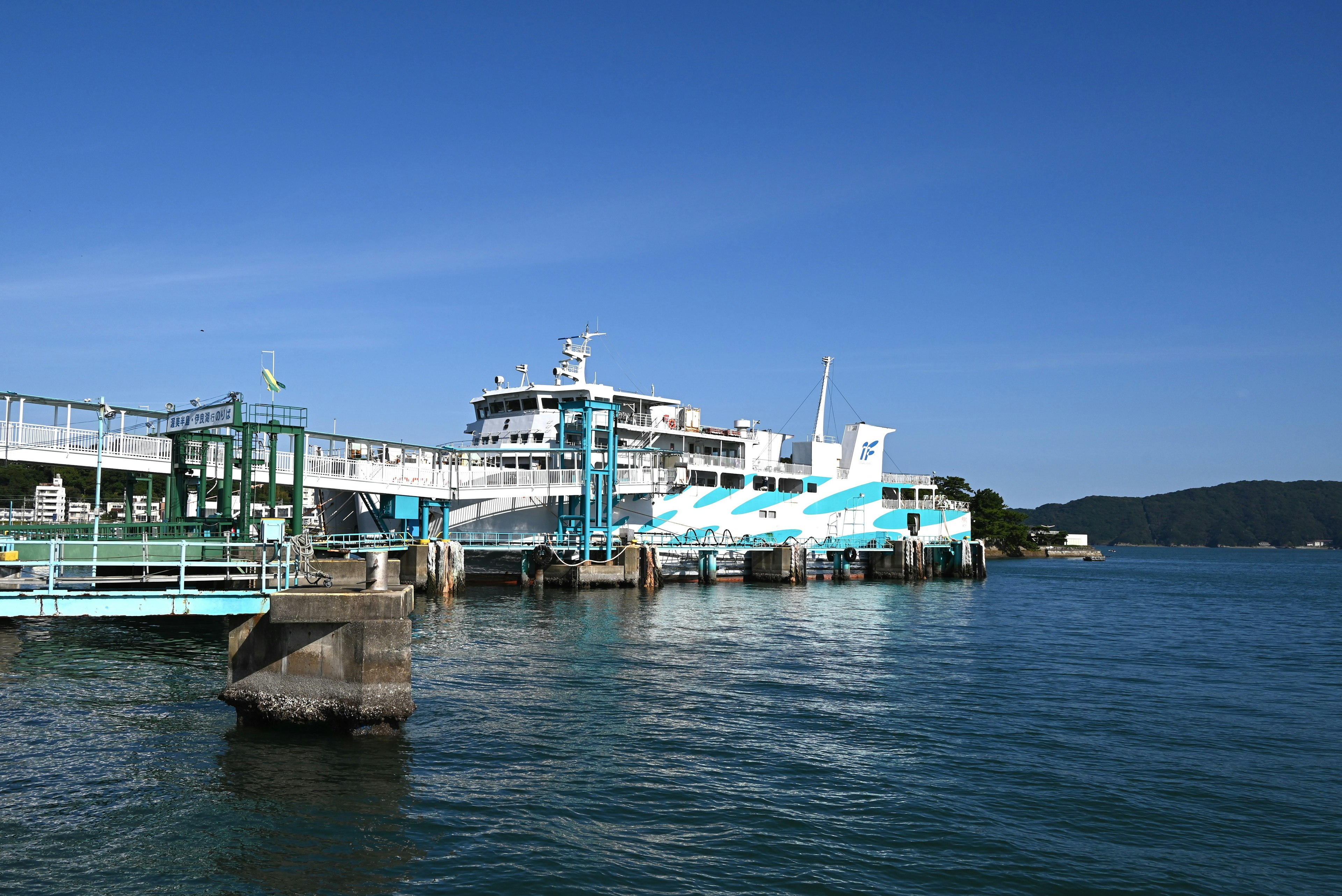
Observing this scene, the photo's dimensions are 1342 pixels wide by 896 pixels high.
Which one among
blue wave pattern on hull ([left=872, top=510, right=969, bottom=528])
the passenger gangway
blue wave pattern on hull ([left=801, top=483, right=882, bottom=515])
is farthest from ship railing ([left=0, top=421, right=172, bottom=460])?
blue wave pattern on hull ([left=872, top=510, right=969, bottom=528])

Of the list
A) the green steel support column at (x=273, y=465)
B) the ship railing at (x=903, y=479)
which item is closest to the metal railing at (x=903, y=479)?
the ship railing at (x=903, y=479)

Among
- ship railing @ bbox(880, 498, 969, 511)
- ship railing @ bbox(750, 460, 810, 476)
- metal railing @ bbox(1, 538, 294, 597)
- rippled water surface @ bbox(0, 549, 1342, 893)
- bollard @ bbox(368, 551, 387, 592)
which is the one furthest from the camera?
ship railing @ bbox(880, 498, 969, 511)

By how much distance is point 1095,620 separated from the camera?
37250mm

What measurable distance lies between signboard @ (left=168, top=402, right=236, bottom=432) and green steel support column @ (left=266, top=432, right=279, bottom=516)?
1.30 metres

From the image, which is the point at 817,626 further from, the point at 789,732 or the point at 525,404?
the point at 525,404

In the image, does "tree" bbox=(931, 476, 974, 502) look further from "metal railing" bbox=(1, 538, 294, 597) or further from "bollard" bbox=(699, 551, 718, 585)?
"metal railing" bbox=(1, 538, 294, 597)

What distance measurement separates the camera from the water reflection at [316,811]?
9.22 metres

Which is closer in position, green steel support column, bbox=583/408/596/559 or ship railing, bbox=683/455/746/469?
green steel support column, bbox=583/408/596/559

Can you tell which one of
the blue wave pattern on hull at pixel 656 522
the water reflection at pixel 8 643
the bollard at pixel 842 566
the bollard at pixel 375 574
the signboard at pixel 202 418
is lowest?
the water reflection at pixel 8 643

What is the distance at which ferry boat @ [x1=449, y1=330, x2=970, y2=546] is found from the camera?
152 feet

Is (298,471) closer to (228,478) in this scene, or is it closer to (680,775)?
(228,478)

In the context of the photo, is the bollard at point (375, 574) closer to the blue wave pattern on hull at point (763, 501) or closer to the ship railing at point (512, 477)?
the ship railing at point (512, 477)

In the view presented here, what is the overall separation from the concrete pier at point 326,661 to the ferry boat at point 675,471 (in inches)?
1189

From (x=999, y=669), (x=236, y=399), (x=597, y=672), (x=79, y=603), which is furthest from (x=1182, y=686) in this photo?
(x=236, y=399)
